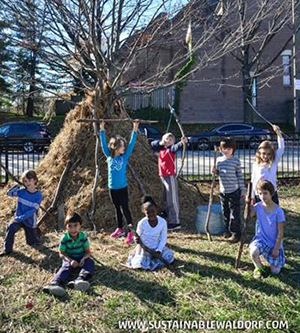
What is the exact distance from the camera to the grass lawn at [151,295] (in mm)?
3479

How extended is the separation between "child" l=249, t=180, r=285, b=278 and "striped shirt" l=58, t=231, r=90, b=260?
1.76 meters

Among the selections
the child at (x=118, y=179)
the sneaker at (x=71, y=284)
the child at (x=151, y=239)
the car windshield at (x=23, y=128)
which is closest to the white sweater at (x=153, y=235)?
the child at (x=151, y=239)

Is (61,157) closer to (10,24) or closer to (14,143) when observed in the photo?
(10,24)

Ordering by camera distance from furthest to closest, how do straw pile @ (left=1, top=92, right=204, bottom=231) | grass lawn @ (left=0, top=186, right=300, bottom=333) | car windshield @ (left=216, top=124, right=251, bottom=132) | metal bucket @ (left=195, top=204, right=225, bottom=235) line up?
1. car windshield @ (left=216, top=124, right=251, bottom=132)
2. straw pile @ (left=1, top=92, right=204, bottom=231)
3. metal bucket @ (left=195, top=204, right=225, bottom=235)
4. grass lawn @ (left=0, top=186, right=300, bottom=333)

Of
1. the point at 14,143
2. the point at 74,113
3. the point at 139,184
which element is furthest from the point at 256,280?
the point at 14,143


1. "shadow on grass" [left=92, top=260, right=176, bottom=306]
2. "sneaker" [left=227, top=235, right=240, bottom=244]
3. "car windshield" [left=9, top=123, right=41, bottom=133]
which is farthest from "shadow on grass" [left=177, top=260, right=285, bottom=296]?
"car windshield" [left=9, top=123, right=41, bottom=133]

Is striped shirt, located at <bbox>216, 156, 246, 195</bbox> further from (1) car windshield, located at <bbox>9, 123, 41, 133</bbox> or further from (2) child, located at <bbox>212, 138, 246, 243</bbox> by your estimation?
(1) car windshield, located at <bbox>9, 123, 41, 133</bbox>

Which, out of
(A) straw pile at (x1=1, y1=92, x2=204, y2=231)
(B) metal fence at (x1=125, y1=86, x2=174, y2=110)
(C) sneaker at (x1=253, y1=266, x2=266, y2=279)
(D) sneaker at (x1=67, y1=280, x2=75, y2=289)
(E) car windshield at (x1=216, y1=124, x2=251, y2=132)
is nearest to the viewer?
(D) sneaker at (x1=67, y1=280, x2=75, y2=289)

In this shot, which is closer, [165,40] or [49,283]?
[49,283]

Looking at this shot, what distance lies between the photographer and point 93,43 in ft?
20.6

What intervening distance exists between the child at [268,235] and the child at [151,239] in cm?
94

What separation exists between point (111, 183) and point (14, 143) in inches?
230

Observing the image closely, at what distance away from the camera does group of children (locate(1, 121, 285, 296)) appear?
14.2ft

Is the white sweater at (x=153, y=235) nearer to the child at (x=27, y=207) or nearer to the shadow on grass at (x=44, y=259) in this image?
the shadow on grass at (x=44, y=259)
